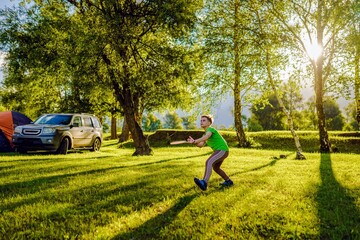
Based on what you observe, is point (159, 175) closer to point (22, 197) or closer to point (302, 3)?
point (22, 197)

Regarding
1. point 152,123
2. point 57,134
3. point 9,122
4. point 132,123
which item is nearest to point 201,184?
point 132,123

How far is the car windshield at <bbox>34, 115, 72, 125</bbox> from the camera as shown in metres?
17.6

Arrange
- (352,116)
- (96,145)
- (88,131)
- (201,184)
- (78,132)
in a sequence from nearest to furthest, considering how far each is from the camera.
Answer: (201,184) < (78,132) < (88,131) < (96,145) < (352,116)

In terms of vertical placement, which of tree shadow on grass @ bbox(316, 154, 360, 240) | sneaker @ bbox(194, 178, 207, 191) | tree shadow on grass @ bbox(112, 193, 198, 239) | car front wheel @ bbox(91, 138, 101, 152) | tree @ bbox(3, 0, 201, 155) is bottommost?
tree shadow on grass @ bbox(316, 154, 360, 240)

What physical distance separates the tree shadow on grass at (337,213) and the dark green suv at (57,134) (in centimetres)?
1345

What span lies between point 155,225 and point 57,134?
516 inches

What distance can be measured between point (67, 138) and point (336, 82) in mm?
16235

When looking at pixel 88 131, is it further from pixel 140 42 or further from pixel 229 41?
pixel 229 41

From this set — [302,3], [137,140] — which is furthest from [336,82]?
[137,140]

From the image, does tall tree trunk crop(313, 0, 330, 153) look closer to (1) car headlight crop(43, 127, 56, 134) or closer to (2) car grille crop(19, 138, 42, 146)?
(1) car headlight crop(43, 127, 56, 134)

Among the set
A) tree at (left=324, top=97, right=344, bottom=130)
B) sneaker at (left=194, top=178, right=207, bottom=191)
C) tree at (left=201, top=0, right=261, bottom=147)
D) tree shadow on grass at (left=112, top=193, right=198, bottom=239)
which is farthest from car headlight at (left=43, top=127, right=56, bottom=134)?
Answer: tree at (left=324, top=97, right=344, bottom=130)

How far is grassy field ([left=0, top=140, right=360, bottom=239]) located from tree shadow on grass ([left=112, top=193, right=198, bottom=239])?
2 centimetres

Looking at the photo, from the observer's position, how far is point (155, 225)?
5.03 m

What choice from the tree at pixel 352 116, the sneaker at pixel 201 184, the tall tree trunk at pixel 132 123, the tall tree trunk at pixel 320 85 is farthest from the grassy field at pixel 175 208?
the tree at pixel 352 116
